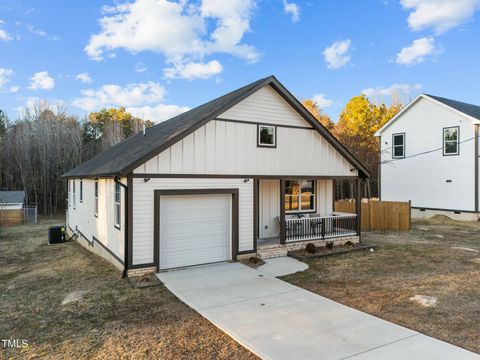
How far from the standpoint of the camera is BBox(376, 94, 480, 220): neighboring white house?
1927 centimetres

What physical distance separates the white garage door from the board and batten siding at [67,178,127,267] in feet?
3.94

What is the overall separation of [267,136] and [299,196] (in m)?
3.24

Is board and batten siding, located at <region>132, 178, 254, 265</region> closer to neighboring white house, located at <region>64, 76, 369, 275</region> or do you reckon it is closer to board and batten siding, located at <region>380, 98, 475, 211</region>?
neighboring white house, located at <region>64, 76, 369, 275</region>

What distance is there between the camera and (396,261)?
401 inches

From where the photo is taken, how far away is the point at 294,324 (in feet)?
18.2

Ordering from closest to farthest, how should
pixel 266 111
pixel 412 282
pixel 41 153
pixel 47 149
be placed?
1. pixel 412 282
2. pixel 266 111
3. pixel 41 153
4. pixel 47 149

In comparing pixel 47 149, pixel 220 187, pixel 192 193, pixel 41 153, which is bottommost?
pixel 192 193

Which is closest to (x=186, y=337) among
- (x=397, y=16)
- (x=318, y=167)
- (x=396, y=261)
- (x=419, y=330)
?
(x=419, y=330)

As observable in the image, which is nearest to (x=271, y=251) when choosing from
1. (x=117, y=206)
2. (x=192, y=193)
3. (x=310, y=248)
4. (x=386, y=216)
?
(x=310, y=248)

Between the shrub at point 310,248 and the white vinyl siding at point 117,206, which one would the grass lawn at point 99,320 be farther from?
the shrub at point 310,248

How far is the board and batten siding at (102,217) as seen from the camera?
9.35 metres

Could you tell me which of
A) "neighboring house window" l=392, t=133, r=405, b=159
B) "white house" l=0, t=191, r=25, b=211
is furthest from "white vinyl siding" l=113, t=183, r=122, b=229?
"neighboring house window" l=392, t=133, r=405, b=159

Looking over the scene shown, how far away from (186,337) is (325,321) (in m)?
2.40

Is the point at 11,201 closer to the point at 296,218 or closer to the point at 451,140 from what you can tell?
the point at 296,218
